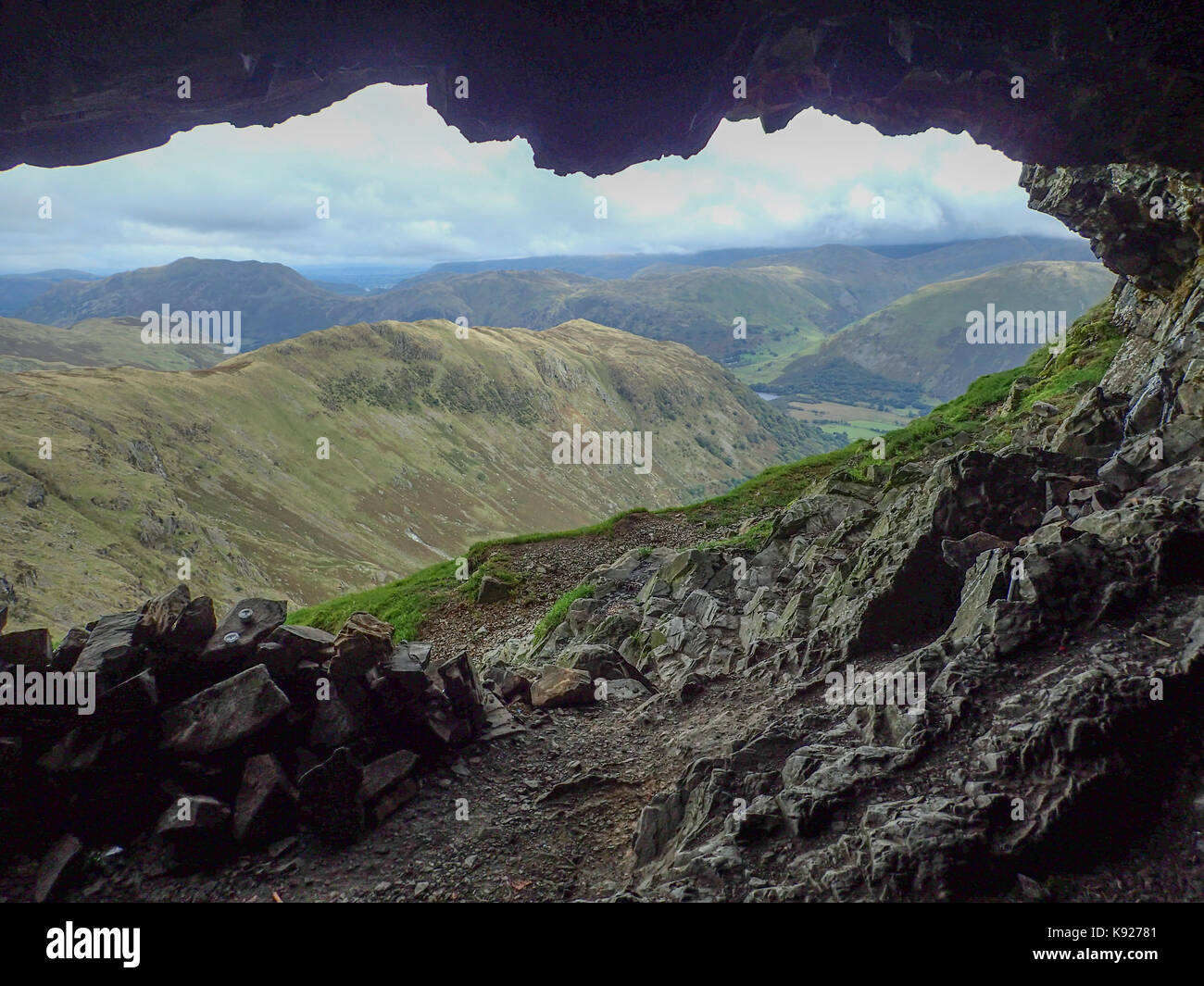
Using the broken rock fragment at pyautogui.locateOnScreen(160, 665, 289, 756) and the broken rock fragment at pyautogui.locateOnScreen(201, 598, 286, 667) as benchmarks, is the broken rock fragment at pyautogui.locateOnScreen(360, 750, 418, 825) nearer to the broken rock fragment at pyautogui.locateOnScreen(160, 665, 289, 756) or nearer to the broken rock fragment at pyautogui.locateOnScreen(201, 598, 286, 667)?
the broken rock fragment at pyautogui.locateOnScreen(160, 665, 289, 756)

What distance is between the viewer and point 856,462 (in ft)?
134

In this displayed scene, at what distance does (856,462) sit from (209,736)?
124ft

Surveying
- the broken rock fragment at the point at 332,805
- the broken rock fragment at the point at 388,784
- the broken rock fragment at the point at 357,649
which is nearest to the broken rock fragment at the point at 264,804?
the broken rock fragment at the point at 332,805

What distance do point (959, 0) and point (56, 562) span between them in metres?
125

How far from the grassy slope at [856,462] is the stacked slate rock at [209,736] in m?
14.3

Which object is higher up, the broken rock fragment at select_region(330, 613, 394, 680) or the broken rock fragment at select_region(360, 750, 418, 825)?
the broken rock fragment at select_region(330, 613, 394, 680)

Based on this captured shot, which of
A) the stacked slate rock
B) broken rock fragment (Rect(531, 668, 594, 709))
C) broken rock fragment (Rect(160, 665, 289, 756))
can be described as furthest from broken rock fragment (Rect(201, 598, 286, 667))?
broken rock fragment (Rect(531, 668, 594, 709))

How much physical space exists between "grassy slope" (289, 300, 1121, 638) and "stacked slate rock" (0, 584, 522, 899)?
1432 centimetres

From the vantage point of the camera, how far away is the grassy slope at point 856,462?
33.3m

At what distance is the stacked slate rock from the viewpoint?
1265 centimetres

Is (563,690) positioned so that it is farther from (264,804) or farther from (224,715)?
(224,715)

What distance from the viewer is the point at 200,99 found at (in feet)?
69.8

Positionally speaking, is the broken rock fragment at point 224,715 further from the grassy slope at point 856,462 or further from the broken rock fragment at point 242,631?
the grassy slope at point 856,462
